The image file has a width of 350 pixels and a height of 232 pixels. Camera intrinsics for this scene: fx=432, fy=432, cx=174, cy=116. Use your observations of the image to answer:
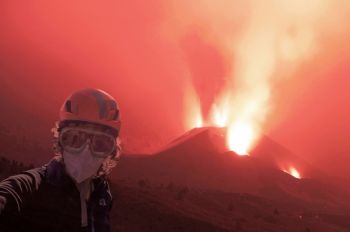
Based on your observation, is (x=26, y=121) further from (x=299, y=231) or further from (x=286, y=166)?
(x=299, y=231)

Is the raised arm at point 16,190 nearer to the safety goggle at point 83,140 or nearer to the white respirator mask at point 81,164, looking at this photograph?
the white respirator mask at point 81,164

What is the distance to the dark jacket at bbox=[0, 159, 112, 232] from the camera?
4.05m

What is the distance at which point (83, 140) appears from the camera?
4965 millimetres

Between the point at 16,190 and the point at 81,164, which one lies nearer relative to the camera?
the point at 16,190

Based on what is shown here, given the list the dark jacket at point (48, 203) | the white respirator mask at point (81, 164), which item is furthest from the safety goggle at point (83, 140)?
the dark jacket at point (48, 203)

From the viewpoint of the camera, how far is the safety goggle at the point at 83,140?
4.90 m

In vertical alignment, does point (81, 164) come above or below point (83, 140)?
below

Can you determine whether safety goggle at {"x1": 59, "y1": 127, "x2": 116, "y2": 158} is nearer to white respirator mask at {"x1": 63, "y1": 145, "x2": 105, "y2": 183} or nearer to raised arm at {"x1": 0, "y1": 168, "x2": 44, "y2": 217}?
white respirator mask at {"x1": 63, "y1": 145, "x2": 105, "y2": 183}

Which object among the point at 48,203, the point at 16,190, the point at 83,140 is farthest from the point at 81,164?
the point at 16,190

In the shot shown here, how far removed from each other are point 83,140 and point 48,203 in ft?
2.60

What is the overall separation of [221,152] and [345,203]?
2993 cm

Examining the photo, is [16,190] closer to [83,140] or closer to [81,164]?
[81,164]

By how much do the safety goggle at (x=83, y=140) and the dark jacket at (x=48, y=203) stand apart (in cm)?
23

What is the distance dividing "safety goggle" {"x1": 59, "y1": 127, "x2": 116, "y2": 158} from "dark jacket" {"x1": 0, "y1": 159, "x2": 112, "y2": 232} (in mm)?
234
